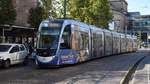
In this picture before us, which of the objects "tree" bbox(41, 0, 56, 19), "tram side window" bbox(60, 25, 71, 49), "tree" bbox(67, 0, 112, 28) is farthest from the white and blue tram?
"tree" bbox(67, 0, 112, 28)

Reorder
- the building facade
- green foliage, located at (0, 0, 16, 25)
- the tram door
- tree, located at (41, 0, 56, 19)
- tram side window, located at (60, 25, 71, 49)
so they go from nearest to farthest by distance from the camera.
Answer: tram side window, located at (60, 25, 71, 49) < green foliage, located at (0, 0, 16, 25) < the tram door < tree, located at (41, 0, 56, 19) < the building facade

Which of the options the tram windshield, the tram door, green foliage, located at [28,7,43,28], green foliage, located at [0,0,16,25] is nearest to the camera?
the tram windshield

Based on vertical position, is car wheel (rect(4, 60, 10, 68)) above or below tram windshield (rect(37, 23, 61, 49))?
below

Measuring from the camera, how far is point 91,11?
174 ft

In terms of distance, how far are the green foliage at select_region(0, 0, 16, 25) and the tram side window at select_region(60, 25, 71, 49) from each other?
25.1 ft

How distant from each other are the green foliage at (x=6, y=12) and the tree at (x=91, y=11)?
67.0 feet

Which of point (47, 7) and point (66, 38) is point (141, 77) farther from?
point (47, 7)

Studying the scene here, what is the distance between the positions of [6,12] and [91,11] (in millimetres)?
21474

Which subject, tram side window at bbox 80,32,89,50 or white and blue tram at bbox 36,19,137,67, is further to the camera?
tram side window at bbox 80,32,89,50

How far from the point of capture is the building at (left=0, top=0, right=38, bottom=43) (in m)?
39.2

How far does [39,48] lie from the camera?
24844 mm

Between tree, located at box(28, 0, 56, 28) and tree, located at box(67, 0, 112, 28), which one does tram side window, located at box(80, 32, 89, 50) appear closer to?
tree, located at box(28, 0, 56, 28)

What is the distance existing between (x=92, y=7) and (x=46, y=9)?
396 inches

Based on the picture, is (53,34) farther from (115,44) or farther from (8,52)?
(115,44)
